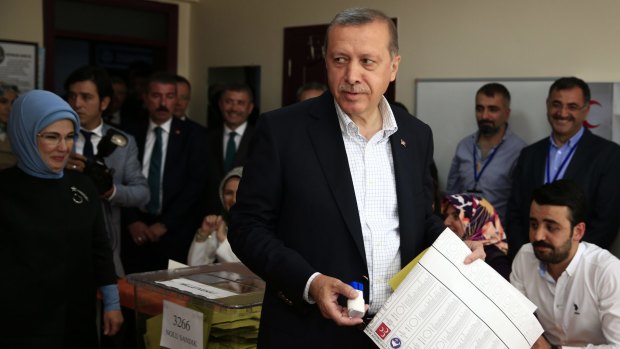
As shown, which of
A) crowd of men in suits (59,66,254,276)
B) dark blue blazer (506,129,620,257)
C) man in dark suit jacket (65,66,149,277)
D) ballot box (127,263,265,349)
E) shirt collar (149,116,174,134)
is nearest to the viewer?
ballot box (127,263,265,349)

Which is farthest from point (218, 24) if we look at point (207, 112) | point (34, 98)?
point (34, 98)

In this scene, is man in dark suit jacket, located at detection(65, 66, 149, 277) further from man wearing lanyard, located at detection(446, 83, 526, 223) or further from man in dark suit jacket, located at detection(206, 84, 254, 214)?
man wearing lanyard, located at detection(446, 83, 526, 223)

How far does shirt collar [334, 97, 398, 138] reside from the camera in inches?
69.8

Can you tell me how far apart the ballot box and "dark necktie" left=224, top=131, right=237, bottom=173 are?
267 centimetres

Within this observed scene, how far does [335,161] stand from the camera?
5.66ft

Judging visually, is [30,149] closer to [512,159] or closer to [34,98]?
[34,98]

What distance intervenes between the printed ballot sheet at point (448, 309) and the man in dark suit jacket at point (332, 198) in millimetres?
105

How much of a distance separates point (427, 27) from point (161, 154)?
1990mm

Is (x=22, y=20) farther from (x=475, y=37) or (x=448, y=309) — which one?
(x=448, y=309)

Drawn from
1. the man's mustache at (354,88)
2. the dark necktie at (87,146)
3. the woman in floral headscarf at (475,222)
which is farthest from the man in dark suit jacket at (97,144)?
the man's mustache at (354,88)

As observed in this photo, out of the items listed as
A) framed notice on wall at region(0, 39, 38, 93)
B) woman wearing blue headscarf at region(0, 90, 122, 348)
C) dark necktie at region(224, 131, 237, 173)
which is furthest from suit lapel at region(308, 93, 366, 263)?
framed notice on wall at region(0, 39, 38, 93)

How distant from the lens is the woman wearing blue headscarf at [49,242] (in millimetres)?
2609

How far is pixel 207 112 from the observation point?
7078mm

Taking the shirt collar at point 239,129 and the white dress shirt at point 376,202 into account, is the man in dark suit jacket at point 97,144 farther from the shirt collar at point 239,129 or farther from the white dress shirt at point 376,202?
the white dress shirt at point 376,202
